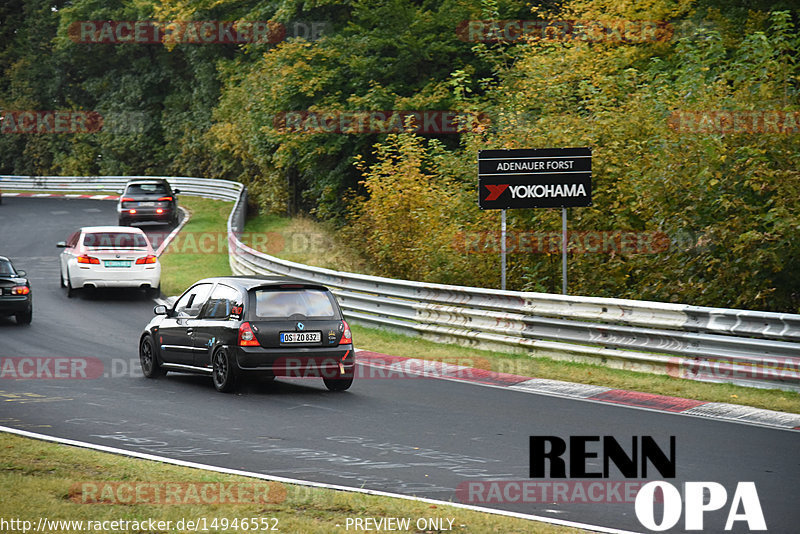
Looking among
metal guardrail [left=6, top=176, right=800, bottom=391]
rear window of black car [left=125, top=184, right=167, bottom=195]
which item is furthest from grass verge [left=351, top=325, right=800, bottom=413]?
rear window of black car [left=125, top=184, right=167, bottom=195]

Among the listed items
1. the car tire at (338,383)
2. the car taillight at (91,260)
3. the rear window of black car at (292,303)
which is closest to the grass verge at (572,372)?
the car tire at (338,383)

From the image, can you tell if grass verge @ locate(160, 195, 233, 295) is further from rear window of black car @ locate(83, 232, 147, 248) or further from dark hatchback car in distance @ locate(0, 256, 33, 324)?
dark hatchback car in distance @ locate(0, 256, 33, 324)

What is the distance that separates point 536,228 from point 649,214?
9.25 feet

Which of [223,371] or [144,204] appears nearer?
[223,371]

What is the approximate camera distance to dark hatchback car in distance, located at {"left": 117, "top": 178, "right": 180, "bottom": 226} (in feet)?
129

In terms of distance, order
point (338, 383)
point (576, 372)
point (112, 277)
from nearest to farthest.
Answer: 1. point (338, 383)
2. point (576, 372)
3. point (112, 277)

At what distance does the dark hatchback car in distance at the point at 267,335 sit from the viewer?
13.7 meters

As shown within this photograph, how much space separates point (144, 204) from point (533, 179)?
24.2m

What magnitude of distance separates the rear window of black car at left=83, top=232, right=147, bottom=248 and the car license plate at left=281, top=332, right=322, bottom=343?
12354mm

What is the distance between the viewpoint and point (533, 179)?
18562 millimetres

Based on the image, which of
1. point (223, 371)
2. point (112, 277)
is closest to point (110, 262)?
point (112, 277)

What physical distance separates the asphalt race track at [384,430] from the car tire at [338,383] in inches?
5.3

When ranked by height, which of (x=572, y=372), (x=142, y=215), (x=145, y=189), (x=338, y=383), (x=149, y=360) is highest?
(x=145, y=189)

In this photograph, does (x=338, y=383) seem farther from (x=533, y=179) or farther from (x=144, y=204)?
(x=144, y=204)
